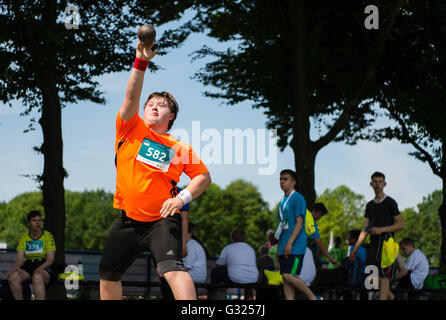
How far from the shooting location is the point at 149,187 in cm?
486

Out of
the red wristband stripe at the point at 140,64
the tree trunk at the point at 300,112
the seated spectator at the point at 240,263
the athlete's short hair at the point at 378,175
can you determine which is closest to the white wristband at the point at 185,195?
the red wristband stripe at the point at 140,64

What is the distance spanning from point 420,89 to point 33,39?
11.1 meters

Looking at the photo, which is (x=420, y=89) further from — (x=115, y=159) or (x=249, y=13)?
(x=115, y=159)

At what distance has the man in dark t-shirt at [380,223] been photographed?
383 inches

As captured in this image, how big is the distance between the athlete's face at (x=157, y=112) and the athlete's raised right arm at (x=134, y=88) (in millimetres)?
264

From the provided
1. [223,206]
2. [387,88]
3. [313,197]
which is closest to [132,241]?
[313,197]

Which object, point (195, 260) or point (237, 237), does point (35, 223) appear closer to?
point (195, 260)

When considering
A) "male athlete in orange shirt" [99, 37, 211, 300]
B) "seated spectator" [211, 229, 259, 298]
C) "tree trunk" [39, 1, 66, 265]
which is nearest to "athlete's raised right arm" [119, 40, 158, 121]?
"male athlete in orange shirt" [99, 37, 211, 300]

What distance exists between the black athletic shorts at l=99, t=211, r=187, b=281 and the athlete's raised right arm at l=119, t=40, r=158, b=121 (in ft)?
2.70

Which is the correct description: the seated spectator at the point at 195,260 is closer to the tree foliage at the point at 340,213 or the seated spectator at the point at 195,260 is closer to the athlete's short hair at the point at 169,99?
the athlete's short hair at the point at 169,99

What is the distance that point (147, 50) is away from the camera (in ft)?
14.3

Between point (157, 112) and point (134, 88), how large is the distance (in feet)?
1.70

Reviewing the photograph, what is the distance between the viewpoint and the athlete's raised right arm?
4.37 meters

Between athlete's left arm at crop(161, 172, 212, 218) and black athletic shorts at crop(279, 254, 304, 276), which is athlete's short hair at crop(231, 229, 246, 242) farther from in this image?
athlete's left arm at crop(161, 172, 212, 218)
